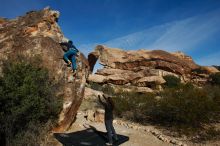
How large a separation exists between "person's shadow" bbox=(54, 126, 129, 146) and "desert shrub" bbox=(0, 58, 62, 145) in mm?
818

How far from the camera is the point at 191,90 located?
48.9 feet

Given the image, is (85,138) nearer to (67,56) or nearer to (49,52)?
(67,56)

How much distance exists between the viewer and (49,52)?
421 inches

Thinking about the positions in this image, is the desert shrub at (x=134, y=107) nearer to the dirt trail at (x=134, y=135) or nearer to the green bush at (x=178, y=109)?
the green bush at (x=178, y=109)

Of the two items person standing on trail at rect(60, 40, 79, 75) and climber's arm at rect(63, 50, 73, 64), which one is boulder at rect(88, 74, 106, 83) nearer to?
person standing on trail at rect(60, 40, 79, 75)

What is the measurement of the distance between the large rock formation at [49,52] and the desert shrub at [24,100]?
42 cm

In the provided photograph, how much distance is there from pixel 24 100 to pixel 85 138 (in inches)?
110

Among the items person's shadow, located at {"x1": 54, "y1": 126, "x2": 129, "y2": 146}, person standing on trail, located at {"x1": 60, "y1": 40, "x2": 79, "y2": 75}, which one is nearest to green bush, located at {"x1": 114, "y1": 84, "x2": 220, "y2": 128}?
person's shadow, located at {"x1": 54, "y1": 126, "x2": 129, "y2": 146}

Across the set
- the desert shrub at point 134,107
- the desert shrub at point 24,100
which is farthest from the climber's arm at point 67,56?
the desert shrub at point 134,107

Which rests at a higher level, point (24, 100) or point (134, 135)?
point (24, 100)

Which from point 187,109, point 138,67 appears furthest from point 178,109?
point 138,67

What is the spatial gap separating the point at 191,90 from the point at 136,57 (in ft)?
104

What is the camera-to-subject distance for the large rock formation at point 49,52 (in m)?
10.4

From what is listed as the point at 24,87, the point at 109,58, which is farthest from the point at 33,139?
the point at 109,58
